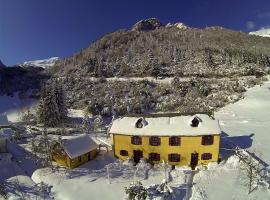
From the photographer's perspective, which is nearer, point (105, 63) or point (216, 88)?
point (216, 88)

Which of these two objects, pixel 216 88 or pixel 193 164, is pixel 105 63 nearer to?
pixel 216 88

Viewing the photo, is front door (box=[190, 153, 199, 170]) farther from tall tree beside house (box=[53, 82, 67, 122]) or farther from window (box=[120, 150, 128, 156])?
tall tree beside house (box=[53, 82, 67, 122])

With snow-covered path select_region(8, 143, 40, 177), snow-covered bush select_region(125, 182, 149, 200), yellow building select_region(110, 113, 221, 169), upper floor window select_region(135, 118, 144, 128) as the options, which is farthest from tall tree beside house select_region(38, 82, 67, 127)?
snow-covered bush select_region(125, 182, 149, 200)

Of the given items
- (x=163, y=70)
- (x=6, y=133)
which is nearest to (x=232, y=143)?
(x=6, y=133)

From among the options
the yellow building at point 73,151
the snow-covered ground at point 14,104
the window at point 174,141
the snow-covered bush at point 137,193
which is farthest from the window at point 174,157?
the snow-covered ground at point 14,104

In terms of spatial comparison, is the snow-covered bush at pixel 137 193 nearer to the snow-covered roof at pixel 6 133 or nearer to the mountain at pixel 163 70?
the snow-covered roof at pixel 6 133

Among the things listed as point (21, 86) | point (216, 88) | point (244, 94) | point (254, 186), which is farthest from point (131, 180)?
point (21, 86)
